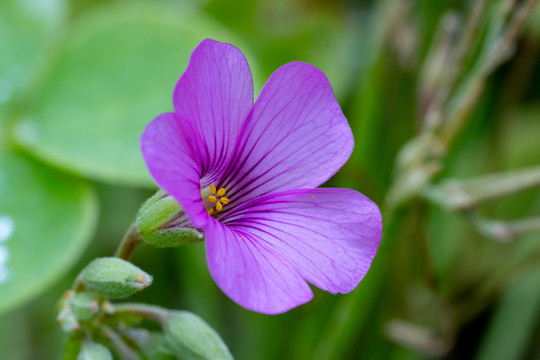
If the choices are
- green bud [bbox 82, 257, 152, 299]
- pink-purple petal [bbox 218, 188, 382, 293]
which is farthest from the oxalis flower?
green bud [bbox 82, 257, 152, 299]

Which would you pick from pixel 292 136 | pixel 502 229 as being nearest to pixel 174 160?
pixel 292 136

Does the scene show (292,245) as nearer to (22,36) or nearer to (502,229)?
(502,229)

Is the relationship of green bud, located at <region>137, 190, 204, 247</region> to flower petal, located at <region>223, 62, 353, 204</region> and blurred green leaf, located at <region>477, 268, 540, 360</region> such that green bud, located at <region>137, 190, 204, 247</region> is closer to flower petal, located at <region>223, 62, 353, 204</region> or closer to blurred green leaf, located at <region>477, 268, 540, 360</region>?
flower petal, located at <region>223, 62, 353, 204</region>

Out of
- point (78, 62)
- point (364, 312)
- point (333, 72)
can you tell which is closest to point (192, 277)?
point (364, 312)

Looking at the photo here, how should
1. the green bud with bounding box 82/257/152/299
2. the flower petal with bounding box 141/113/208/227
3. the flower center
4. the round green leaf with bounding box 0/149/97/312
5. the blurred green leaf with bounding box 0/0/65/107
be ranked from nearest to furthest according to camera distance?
the flower petal with bounding box 141/113/208/227
the green bud with bounding box 82/257/152/299
the flower center
the round green leaf with bounding box 0/149/97/312
the blurred green leaf with bounding box 0/0/65/107

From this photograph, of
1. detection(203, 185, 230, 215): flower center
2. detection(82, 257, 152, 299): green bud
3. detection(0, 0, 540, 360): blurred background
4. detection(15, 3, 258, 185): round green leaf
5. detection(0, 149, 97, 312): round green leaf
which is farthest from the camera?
detection(15, 3, 258, 185): round green leaf

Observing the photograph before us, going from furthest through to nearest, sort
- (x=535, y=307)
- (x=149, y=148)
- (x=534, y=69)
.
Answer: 1. (x=534, y=69)
2. (x=535, y=307)
3. (x=149, y=148)

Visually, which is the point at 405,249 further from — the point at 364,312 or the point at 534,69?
the point at 534,69
